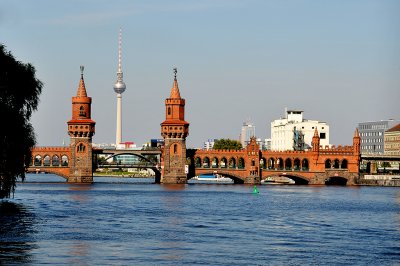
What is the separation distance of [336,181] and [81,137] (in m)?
49.5

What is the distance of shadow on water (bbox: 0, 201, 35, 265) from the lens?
49963mm

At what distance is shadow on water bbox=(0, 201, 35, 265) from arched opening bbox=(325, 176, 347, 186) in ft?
348

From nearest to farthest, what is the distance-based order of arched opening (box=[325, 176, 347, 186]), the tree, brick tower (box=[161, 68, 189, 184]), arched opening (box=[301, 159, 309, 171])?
1. the tree
2. brick tower (box=[161, 68, 189, 184])
3. arched opening (box=[325, 176, 347, 186])
4. arched opening (box=[301, 159, 309, 171])

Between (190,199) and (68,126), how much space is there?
61.7 metres

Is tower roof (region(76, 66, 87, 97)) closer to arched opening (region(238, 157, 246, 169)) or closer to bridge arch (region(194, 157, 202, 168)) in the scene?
bridge arch (region(194, 157, 202, 168))

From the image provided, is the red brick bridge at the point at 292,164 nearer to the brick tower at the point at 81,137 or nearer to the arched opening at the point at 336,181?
the arched opening at the point at 336,181

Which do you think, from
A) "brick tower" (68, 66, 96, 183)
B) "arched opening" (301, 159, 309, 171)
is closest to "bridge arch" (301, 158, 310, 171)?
"arched opening" (301, 159, 309, 171)

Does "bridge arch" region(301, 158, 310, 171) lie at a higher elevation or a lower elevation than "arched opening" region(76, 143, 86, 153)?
lower

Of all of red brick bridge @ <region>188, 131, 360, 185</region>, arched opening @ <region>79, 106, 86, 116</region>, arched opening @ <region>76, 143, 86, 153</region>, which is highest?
arched opening @ <region>79, 106, 86, 116</region>

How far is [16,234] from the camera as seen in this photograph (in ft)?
197

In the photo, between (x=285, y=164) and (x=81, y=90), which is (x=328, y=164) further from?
(x=81, y=90)

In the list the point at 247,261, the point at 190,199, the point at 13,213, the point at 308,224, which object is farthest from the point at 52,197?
the point at 247,261

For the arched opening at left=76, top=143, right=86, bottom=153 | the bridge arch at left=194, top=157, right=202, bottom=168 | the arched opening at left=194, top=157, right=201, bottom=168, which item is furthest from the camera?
the arched opening at left=194, top=157, right=201, bottom=168

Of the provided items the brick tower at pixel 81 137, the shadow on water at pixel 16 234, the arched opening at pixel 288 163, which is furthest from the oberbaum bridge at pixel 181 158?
the shadow on water at pixel 16 234
